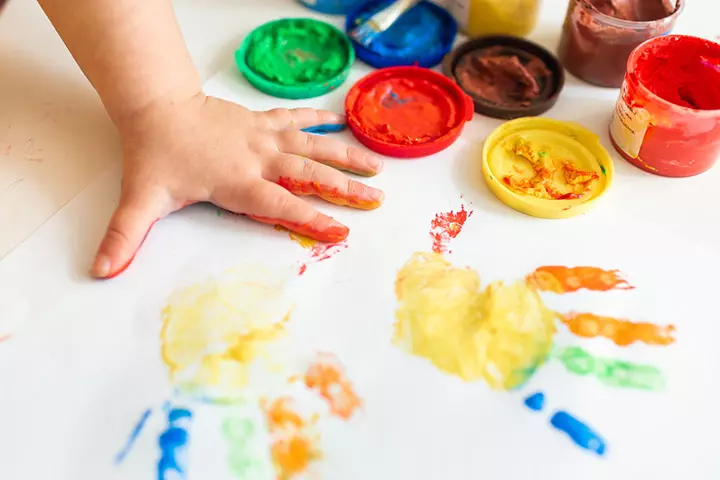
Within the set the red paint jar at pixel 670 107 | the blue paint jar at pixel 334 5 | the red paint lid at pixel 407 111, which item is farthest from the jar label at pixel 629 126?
the blue paint jar at pixel 334 5

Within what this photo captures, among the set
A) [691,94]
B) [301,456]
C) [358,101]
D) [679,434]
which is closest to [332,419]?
[301,456]

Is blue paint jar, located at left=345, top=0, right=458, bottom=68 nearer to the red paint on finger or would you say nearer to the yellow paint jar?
the yellow paint jar

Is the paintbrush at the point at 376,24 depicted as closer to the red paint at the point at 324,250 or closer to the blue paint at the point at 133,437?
the red paint at the point at 324,250

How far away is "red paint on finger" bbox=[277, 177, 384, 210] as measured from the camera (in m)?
0.78

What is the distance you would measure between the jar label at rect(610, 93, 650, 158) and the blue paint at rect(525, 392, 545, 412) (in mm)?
362

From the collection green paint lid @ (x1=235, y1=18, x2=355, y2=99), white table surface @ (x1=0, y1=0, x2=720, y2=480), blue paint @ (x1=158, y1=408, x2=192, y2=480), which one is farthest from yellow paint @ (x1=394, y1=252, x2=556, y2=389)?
green paint lid @ (x1=235, y1=18, x2=355, y2=99)

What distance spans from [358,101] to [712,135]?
1.44 feet

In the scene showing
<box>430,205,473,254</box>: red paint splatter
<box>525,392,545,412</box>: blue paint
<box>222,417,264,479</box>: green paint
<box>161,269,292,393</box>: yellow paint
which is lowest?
<box>525,392,545,412</box>: blue paint

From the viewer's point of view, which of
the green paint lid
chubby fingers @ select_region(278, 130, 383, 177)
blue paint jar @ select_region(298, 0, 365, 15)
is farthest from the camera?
blue paint jar @ select_region(298, 0, 365, 15)

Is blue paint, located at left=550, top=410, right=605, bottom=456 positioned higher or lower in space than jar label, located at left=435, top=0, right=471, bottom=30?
lower

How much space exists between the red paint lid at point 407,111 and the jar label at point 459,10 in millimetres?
A: 149

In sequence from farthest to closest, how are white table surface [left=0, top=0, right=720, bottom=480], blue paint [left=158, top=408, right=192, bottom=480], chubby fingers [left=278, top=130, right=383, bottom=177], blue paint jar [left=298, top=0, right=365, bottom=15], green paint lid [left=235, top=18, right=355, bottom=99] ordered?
blue paint jar [left=298, top=0, right=365, bottom=15] → green paint lid [left=235, top=18, right=355, bottom=99] → chubby fingers [left=278, top=130, right=383, bottom=177] → white table surface [left=0, top=0, right=720, bottom=480] → blue paint [left=158, top=408, right=192, bottom=480]

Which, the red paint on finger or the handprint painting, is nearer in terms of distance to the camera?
the handprint painting

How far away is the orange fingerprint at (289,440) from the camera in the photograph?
1.96 ft
